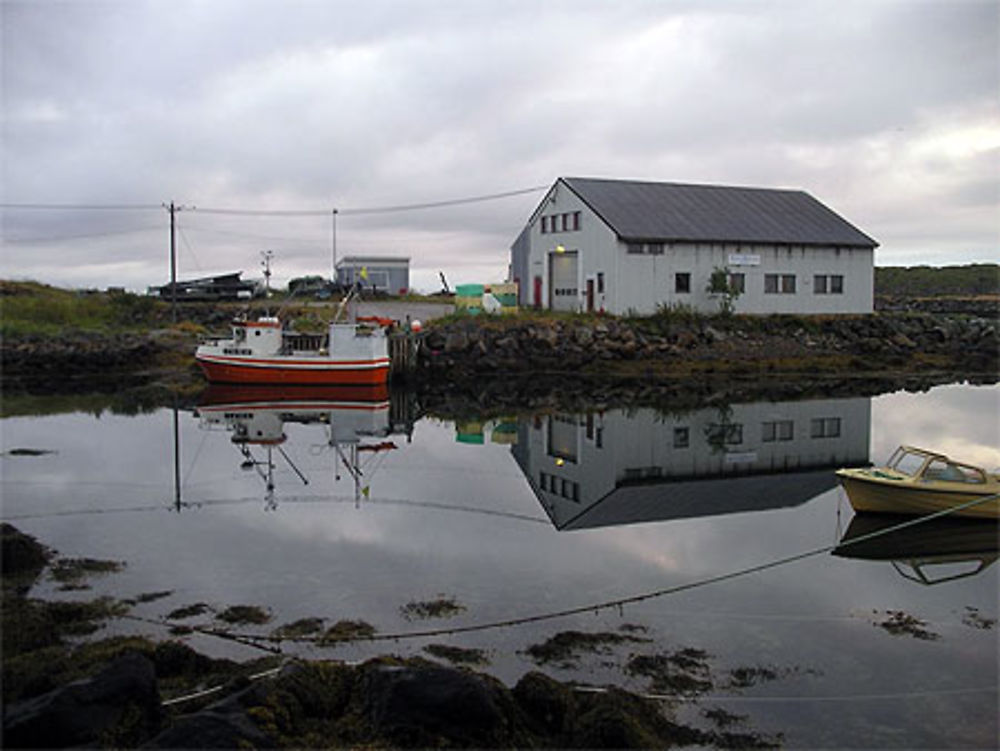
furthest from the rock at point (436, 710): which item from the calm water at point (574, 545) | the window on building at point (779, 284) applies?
the window on building at point (779, 284)

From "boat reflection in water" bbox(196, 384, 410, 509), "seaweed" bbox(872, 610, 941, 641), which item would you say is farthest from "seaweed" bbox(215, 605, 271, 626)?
"seaweed" bbox(872, 610, 941, 641)

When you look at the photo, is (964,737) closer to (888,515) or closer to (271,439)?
(888,515)

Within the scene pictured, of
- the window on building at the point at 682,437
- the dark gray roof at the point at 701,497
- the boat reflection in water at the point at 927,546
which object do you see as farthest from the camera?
the window on building at the point at 682,437

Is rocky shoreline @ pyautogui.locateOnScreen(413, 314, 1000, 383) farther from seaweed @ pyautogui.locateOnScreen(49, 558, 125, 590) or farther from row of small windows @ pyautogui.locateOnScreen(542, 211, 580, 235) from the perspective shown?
seaweed @ pyautogui.locateOnScreen(49, 558, 125, 590)

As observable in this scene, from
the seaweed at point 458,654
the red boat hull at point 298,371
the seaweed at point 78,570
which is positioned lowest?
the seaweed at point 458,654

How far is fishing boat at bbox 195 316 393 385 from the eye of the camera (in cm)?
3048

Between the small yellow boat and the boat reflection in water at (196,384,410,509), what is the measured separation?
820 cm

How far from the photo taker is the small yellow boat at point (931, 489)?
40.9 feet

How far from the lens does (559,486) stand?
15922mm

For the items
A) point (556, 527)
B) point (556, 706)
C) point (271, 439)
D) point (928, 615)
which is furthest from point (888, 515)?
point (271, 439)

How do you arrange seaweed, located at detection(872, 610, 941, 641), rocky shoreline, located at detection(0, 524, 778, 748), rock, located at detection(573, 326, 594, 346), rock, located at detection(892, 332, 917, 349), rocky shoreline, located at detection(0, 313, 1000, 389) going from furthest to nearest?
1. rock, located at detection(892, 332, 917, 349)
2. rock, located at detection(573, 326, 594, 346)
3. rocky shoreline, located at detection(0, 313, 1000, 389)
4. seaweed, located at detection(872, 610, 941, 641)
5. rocky shoreline, located at detection(0, 524, 778, 748)

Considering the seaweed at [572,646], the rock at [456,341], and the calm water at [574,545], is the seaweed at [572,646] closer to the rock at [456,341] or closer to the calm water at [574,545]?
the calm water at [574,545]

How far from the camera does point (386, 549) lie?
11.6 m

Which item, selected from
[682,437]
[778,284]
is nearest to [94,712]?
[682,437]
